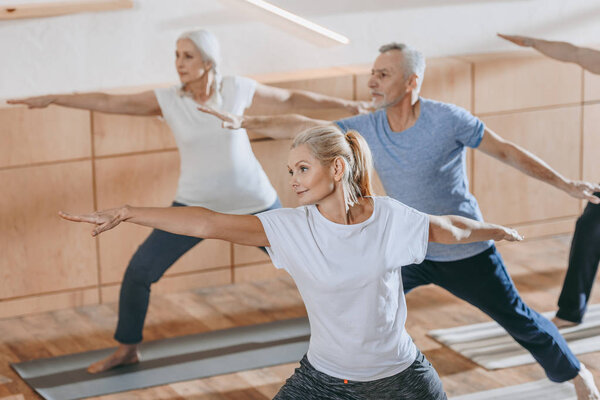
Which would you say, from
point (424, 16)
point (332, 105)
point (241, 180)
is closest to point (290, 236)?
point (241, 180)

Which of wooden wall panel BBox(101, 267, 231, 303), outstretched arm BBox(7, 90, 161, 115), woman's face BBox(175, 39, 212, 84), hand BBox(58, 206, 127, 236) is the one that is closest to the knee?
outstretched arm BBox(7, 90, 161, 115)

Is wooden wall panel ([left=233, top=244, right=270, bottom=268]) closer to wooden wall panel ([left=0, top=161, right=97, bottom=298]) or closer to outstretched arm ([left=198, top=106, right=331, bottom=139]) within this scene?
wooden wall panel ([left=0, top=161, right=97, bottom=298])

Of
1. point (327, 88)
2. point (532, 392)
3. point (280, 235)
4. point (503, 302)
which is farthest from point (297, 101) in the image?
point (280, 235)

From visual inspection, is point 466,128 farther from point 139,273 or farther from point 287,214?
point 139,273

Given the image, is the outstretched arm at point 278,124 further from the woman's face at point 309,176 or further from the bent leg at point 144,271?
the woman's face at point 309,176

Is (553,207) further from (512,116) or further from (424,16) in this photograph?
(424,16)

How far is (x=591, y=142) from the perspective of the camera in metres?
6.19

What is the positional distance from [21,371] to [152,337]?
0.65m

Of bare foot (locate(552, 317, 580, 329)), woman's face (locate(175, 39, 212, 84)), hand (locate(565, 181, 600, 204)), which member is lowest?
bare foot (locate(552, 317, 580, 329))

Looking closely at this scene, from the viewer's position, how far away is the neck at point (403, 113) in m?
3.80

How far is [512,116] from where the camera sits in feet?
19.6

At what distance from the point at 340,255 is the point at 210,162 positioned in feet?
5.77

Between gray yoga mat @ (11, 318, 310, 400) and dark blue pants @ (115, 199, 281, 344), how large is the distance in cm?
20

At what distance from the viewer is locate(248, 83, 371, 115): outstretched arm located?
4.65 metres
